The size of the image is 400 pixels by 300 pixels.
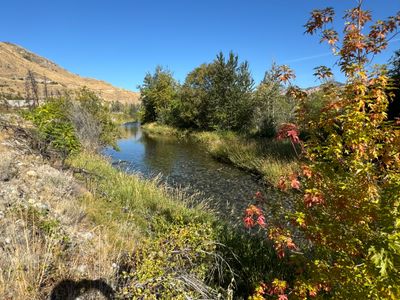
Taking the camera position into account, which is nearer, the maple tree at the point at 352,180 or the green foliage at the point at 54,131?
the maple tree at the point at 352,180

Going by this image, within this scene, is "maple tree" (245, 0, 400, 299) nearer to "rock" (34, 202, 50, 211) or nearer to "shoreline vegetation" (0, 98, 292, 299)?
"shoreline vegetation" (0, 98, 292, 299)

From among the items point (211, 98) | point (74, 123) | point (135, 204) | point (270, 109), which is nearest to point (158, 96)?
point (211, 98)

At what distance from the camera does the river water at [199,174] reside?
10.5 meters

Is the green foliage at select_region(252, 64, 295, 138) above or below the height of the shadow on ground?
above

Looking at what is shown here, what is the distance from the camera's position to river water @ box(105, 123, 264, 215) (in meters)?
10.5

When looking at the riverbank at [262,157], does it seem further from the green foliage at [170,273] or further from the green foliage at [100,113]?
the green foliage at [170,273]

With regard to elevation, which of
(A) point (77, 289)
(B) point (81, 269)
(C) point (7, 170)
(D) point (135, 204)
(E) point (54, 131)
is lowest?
(D) point (135, 204)

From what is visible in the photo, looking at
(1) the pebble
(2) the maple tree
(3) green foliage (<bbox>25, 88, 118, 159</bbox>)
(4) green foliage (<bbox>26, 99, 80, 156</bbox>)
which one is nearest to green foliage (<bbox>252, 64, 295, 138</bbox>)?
(3) green foliage (<bbox>25, 88, 118, 159</bbox>)

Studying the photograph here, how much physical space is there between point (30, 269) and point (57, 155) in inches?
283

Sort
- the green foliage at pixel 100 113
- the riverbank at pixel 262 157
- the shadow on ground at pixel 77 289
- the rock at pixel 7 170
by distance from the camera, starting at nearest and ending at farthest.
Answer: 1. the shadow on ground at pixel 77 289
2. the rock at pixel 7 170
3. the riverbank at pixel 262 157
4. the green foliage at pixel 100 113

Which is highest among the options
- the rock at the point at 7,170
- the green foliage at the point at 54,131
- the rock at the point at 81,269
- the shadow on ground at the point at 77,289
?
the green foliage at the point at 54,131

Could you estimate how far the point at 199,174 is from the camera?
14688 mm

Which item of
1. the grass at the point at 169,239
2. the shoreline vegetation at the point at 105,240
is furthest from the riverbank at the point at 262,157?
the shoreline vegetation at the point at 105,240

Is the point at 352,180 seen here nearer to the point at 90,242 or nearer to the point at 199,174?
the point at 90,242
